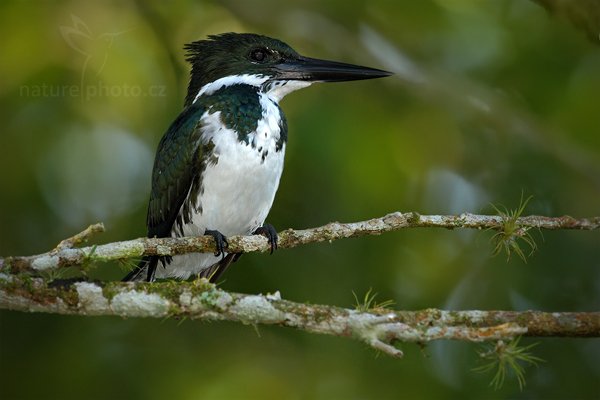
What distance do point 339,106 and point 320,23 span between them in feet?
2.26

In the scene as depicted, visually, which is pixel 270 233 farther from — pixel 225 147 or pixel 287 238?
pixel 287 238

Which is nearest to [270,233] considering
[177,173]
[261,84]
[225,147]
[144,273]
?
[225,147]

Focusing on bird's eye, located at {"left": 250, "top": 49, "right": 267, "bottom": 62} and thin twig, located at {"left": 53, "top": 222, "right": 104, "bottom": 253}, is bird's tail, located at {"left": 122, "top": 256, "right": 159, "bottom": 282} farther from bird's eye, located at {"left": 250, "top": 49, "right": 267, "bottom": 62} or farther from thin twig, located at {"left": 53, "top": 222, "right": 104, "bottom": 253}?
thin twig, located at {"left": 53, "top": 222, "right": 104, "bottom": 253}

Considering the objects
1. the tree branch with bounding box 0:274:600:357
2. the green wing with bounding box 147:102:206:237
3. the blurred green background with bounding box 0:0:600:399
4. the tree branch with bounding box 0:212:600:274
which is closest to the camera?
the tree branch with bounding box 0:274:600:357

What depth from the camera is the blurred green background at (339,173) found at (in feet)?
19.0

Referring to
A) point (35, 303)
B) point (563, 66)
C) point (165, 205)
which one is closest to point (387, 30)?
point (563, 66)

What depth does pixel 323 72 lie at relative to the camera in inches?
212

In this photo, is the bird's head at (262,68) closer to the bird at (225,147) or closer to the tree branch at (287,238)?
the bird at (225,147)

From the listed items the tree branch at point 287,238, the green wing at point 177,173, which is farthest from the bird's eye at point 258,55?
the tree branch at point 287,238

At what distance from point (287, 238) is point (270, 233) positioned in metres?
0.79

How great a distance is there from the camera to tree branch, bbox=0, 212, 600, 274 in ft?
10.8

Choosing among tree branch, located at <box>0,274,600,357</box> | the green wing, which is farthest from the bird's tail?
tree branch, located at <box>0,274,600,357</box>

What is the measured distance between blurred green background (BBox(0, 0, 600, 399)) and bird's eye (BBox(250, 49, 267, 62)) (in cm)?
75

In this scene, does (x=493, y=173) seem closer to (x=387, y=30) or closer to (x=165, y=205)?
(x=387, y=30)
